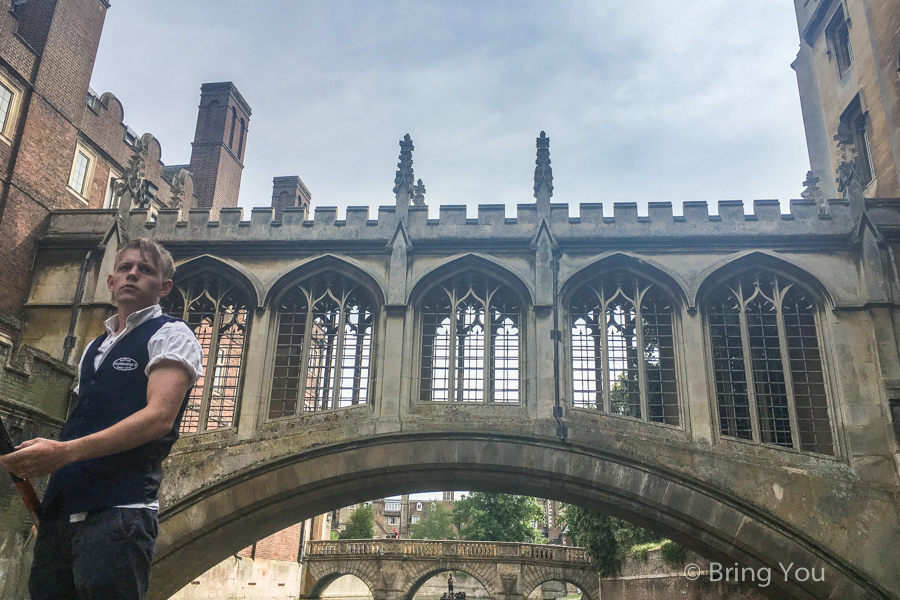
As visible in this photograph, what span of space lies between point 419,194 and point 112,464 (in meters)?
13.3

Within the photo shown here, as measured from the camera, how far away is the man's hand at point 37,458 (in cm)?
226

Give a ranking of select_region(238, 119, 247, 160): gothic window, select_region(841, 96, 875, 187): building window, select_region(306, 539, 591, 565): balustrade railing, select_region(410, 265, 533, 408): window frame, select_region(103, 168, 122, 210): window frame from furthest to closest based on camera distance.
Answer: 1. select_region(306, 539, 591, 565): balustrade railing
2. select_region(238, 119, 247, 160): gothic window
3. select_region(103, 168, 122, 210): window frame
4. select_region(841, 96, 875, 187): building window
5. select_region(410, 265, 533, 408): window frame

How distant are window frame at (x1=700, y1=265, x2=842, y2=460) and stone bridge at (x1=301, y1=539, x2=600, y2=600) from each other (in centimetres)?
2382

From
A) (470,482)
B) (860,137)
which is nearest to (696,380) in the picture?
(470,482)

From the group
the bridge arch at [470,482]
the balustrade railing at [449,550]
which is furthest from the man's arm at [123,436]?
the balustrade railing at [449,550]

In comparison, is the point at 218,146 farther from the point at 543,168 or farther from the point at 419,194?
the point at 543,168

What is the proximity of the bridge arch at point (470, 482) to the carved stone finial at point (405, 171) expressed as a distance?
15.5 feet

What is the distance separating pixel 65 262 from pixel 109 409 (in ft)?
43.7

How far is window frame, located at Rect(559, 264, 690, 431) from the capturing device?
12.9 m

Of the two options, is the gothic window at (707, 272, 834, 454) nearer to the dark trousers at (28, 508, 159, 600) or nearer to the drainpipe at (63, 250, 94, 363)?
the drainpipe at (63, 250, 94, 363)

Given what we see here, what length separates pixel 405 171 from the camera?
14609 mm

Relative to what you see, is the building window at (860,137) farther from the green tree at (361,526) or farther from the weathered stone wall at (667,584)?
the green tree at (361,526)

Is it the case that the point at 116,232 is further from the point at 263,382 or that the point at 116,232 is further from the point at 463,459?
the point at 463,459

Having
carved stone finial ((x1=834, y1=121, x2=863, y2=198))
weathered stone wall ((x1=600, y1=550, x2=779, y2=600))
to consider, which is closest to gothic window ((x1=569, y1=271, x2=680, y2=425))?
weathered stone wall ((x1=600, y1=550, x2=779, y2=600))
